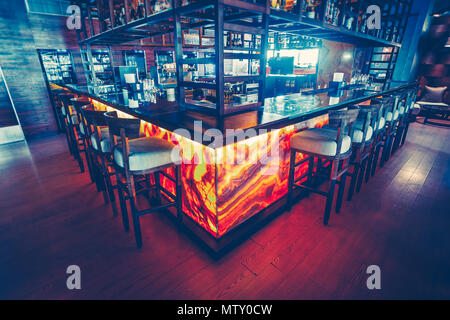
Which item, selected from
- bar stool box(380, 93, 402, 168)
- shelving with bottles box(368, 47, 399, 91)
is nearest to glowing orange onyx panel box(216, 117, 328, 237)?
bar stool box(380, 93, 402, 168)

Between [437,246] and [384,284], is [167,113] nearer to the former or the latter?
[384,284]

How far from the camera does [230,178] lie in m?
1.83

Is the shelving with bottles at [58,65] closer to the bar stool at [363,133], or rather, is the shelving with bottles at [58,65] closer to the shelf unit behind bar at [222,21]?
the shelf unit behind bar at [222,21]

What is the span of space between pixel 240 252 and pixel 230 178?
661mm

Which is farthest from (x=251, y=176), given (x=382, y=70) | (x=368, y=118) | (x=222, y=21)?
(x=382, y=70)

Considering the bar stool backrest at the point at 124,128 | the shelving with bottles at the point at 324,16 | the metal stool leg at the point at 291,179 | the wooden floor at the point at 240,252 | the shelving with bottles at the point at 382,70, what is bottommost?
the wooden floor at the point at 240,252

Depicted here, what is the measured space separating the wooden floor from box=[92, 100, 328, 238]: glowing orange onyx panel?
0.83 feet

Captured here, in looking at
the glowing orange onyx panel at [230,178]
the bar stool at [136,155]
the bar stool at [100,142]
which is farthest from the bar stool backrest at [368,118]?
the bar stool at [100,142]

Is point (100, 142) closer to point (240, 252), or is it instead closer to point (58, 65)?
point (240, 252)

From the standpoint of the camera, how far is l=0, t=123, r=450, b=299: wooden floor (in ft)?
5.29

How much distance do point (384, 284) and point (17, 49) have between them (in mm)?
7166

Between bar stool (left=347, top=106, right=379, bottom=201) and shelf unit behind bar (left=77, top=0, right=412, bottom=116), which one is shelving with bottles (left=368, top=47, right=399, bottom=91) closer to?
shelf unit behind bar (left=77, top=0, right=412, bottom=116)

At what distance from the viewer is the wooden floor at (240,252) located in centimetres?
161

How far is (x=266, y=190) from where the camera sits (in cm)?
226
